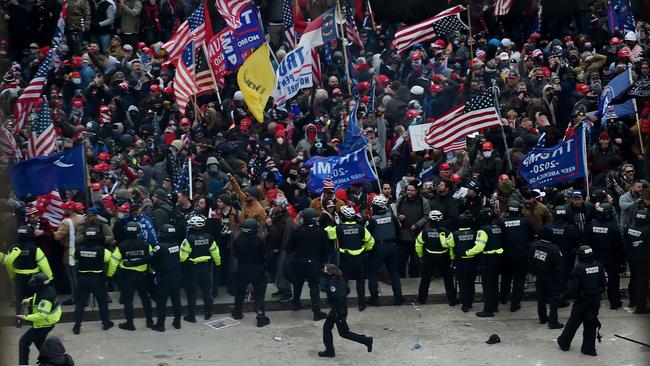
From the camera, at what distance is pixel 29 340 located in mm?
13500

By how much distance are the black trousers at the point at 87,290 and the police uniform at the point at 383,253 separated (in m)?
3.82

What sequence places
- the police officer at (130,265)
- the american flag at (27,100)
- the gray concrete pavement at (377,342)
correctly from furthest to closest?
the american flag at (27,100)
the police officer at (130,265)
the gray concrete pavement at (377,342)

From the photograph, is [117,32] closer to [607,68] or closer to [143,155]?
[143,155]

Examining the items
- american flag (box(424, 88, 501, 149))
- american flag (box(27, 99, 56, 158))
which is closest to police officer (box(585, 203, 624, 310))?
american flag (box(424, 88, 501, 149))

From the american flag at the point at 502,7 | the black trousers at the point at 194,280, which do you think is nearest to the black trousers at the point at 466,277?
the black trousers at the point at 194,280

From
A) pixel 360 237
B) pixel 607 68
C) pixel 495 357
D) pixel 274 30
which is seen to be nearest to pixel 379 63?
pixel 274 30

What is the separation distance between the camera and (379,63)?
23484 millimetres

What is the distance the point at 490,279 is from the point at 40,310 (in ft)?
20.4

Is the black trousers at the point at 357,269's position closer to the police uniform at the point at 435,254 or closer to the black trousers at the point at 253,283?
the police uniform at the point at 435,254

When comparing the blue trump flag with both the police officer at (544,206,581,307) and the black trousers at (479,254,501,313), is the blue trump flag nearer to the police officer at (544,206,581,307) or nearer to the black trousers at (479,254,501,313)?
the police officer at (544,206,581,307)

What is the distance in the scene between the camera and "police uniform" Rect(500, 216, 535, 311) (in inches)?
621

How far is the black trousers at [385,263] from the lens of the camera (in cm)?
1620

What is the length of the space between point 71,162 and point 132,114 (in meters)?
5.06

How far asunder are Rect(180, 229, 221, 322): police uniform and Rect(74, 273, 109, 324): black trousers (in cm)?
115
